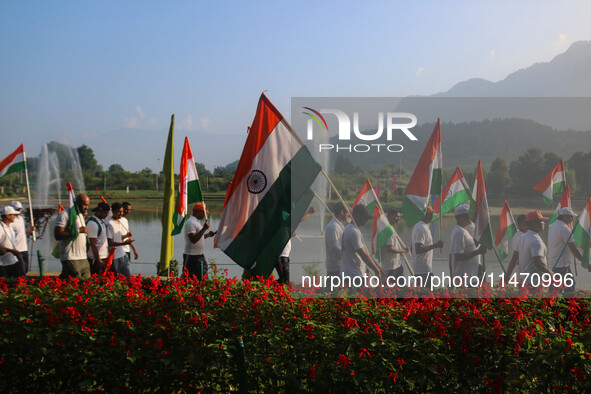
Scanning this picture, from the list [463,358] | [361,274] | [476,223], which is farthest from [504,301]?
[476,223]

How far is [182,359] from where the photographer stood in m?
3.76

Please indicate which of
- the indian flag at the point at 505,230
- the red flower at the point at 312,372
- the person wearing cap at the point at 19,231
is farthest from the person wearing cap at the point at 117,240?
the indian flag at the point at 505,230

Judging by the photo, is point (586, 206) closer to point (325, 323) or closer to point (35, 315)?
point (325, 323)

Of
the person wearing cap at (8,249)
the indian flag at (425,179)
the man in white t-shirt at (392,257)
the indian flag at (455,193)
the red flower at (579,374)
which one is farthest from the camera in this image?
the person wearing cap at (8,249)

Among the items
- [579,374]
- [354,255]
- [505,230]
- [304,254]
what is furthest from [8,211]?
[304,254]

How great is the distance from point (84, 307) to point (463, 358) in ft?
9.34

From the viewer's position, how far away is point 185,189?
9.20 metres

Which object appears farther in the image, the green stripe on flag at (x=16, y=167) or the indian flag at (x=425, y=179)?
the green stripe on flag at (x=16, y=167)

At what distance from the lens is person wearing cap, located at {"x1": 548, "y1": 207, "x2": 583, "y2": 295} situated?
6.76m

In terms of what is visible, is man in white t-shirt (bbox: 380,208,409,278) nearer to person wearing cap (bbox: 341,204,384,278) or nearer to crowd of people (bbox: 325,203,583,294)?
crowd of people (bbox: 325,203,583,294)

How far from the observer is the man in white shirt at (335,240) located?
6.08m

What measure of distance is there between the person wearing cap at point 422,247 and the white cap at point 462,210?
1.23ft

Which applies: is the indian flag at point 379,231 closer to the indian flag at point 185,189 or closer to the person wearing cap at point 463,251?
the person wearing cap at point 463,251

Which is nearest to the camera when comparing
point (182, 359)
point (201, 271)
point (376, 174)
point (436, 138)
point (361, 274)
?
point (182, 359)
